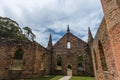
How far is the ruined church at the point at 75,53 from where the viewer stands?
14.4 ft

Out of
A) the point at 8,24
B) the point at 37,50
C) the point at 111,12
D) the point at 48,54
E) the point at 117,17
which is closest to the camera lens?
the point at 117,17

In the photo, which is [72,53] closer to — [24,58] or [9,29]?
[24,58]

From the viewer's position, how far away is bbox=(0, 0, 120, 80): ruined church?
439 centimetres

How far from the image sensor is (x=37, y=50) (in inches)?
707

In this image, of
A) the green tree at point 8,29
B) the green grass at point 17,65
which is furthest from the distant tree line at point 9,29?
the green grass at point 17,65

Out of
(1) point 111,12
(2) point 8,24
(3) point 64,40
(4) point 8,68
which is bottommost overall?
(4) point 8,68

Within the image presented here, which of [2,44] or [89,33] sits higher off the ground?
[89,33]

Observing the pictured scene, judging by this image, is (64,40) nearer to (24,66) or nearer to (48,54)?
(48,54)

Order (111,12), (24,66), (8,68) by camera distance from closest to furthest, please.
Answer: (111,12)
(8,68)
(24,66)

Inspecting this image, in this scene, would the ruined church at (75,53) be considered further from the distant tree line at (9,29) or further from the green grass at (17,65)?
the distant tree line at (9,29)

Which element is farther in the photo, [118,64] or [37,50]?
[37,50]

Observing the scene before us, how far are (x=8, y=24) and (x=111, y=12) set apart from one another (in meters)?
39.2

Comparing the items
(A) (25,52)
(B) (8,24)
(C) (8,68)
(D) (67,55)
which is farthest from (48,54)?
(B) (8,24)

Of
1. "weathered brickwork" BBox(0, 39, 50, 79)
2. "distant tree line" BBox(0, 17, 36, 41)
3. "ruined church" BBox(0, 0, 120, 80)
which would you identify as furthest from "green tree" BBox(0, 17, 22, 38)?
"weathered brickwork" BBox(0, 39, 50, 79)
